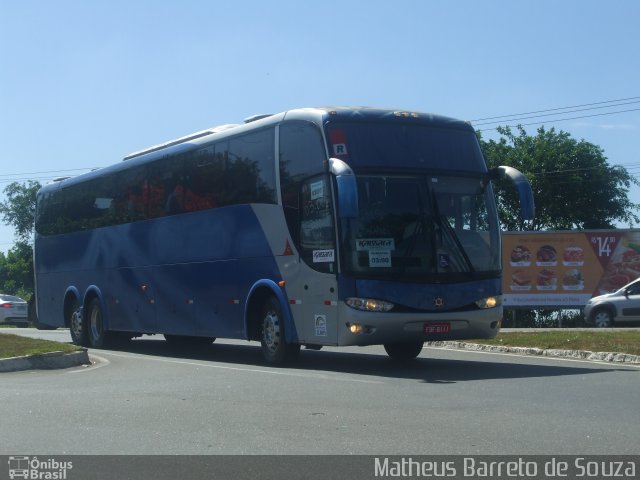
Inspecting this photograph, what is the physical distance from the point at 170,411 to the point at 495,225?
6437 mm

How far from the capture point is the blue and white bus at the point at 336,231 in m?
13.8

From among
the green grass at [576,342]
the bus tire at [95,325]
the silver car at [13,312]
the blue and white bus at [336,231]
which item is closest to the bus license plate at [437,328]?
the blue and white bus at [336,231]

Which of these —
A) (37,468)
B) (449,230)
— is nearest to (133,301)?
(449,230)

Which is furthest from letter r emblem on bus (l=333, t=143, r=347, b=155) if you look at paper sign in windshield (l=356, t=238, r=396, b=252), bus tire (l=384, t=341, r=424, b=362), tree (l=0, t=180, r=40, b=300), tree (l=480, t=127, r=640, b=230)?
tree (l=0, t=180, r=40, b=300)

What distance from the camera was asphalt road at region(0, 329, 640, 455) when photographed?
26.8ft

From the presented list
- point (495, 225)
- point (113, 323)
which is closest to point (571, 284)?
point (113, 323)

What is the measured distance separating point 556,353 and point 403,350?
296 centimetres

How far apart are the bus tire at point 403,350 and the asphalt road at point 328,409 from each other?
31 cm

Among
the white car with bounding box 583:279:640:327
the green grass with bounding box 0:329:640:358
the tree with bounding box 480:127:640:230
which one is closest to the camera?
the green grass with bounding box 0:329:640:358

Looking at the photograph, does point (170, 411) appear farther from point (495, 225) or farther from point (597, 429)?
point (495, 225)

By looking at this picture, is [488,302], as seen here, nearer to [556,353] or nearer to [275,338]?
[275,338]

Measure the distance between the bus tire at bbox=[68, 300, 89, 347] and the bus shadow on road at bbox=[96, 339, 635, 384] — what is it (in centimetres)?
206

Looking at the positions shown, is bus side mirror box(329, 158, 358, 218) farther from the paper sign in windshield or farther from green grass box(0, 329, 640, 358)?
green grass box(0, 329, 640, 358)

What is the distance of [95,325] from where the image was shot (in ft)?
74.0
